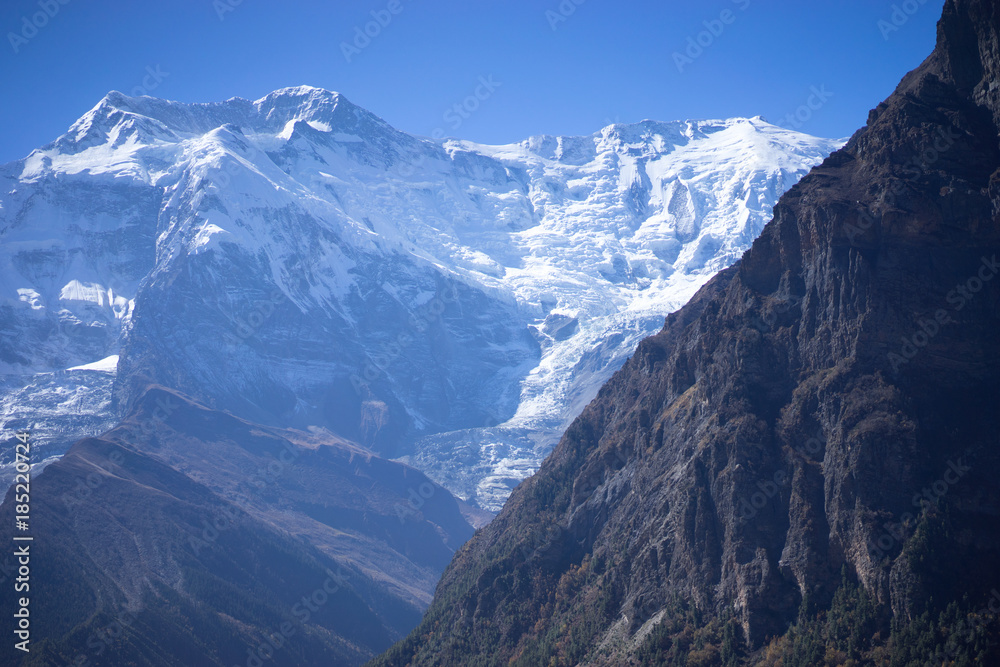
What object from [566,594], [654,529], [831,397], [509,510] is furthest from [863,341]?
[509,510]

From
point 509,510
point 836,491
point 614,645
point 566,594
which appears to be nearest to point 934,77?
point 836,491

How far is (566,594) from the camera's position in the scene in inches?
4419

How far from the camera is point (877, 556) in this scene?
232ft

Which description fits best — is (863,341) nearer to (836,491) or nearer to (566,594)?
(836,491)

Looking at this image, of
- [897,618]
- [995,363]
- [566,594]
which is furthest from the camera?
[566,594]

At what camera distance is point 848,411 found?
78750 millimetres

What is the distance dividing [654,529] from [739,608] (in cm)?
1915

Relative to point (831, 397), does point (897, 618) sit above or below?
below

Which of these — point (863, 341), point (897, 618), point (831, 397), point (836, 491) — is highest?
point (863, 341)

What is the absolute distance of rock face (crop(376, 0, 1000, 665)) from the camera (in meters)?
71.9

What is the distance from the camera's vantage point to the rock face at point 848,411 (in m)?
71.9

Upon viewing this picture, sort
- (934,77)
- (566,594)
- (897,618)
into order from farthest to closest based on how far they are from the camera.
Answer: (566,594) → (934,77) → (897,618)

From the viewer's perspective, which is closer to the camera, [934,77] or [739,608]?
[739,608]

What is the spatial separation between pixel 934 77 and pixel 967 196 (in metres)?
16.3
